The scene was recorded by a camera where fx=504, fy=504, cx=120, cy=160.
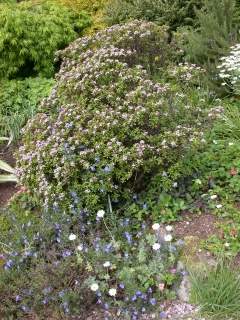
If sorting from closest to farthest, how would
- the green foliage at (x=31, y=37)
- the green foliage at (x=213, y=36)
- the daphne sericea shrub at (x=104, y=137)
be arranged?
the daphne sericea shrub at (x=104, y=137) < the green foliage at (x=213, y=36) < the green foliage at (x=31, y=37)

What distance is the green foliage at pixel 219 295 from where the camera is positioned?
3.24m

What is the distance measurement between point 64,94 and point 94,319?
213 cm

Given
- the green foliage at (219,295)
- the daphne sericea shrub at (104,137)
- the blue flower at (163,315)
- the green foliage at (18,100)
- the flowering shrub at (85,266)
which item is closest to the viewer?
the green foliage at (219,295)

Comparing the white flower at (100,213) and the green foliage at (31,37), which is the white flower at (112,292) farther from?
the green foliage at (31,37)

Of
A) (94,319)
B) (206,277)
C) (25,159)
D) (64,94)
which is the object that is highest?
(64,94)

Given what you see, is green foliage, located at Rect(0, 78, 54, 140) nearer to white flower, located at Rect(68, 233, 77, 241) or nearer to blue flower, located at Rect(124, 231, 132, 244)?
white flower, located at Rect(68, 233, 77, 241)

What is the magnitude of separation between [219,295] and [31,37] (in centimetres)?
476

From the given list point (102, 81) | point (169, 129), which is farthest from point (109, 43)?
point (169, 129)

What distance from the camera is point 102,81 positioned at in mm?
4570

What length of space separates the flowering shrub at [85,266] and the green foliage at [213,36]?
2.68 m

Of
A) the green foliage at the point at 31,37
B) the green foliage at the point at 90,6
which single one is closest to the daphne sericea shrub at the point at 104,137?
the green foliage at the point at 31,37

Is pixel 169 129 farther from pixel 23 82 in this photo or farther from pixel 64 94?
pixel 23 82

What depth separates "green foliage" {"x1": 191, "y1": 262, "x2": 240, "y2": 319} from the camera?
324 centimetres

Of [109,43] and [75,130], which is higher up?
[109,43]
